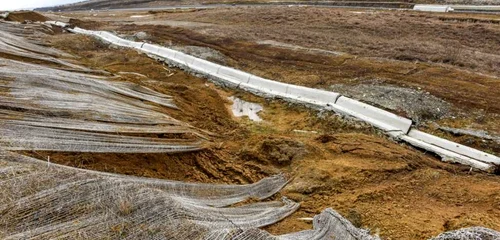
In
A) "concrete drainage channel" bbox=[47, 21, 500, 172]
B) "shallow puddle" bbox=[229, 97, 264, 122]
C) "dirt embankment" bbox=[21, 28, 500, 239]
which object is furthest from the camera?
"shallow puddle" bbox=[229, 97, 264, 122]

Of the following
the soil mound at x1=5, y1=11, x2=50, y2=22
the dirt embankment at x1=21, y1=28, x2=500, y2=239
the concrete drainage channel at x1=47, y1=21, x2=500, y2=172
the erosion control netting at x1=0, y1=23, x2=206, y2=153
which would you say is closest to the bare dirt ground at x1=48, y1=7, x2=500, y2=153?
the concrete drainage channel at x1=47, y1=21, x2=500, y2=172

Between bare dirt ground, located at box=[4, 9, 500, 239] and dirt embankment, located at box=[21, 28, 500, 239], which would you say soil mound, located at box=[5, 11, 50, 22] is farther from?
dirt embankment, located at box=[21, 28, 500, 239]

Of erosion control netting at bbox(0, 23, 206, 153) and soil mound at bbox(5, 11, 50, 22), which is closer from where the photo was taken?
erosion control netting at bbox(0, 23, 206, 153)

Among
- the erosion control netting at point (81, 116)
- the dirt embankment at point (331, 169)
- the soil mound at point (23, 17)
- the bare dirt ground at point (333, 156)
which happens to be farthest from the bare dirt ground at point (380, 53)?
the erosion control netting at point (81, 116)

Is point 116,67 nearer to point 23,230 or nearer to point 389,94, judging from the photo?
point 389,94

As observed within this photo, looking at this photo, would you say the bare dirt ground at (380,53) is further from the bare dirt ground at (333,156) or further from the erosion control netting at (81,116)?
the erosion control netting at (81,116)

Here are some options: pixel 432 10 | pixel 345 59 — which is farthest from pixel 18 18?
pixel 432 10

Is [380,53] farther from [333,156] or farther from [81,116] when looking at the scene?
[81,116]
